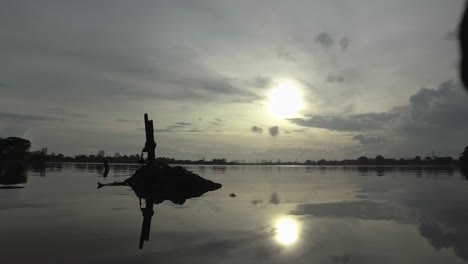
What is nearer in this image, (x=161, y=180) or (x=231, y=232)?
(x=231, y=232)

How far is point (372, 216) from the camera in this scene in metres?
22.7

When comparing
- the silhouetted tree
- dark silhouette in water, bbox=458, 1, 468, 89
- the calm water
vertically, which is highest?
the silhouetted tree

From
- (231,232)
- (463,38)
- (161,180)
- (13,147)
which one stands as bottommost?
(231,232)

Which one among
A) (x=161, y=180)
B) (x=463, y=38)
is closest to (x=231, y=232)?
(x=463, y=38)

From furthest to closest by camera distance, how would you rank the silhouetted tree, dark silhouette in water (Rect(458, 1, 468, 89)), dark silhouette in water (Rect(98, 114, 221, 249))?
1. the silhouetted tree
2. dark silhouette in water (Rect(98, 114, 221, 249))
3. dark silhouette in water (Rect(458, 1, 468, 89))

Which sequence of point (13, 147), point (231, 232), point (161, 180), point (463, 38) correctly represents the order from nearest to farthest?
point (463, 38) → point (231, 232) → point (161, 180) → point (13, 147)

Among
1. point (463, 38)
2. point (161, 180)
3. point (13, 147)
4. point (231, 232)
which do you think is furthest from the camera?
point (13, 147)

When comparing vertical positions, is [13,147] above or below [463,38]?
above

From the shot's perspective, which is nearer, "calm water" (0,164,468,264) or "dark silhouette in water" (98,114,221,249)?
"calm water" (0,164,468,264)

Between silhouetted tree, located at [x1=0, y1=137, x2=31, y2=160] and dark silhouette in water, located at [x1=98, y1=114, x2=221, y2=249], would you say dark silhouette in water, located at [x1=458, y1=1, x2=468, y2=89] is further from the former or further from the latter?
silhouetted tree, located at [x1=0, y1=137, x2=31, y2=160]

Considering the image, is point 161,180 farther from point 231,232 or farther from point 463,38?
point 463,38

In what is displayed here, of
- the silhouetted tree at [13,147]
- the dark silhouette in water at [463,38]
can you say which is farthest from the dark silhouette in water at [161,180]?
the silhouetted tree at [13,147]

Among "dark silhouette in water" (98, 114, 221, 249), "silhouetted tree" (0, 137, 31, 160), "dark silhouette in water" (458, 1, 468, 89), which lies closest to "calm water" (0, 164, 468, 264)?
"dark silhouette in water" (98, 114, 221, 249)

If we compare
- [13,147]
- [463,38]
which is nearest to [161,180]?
[463,38]
